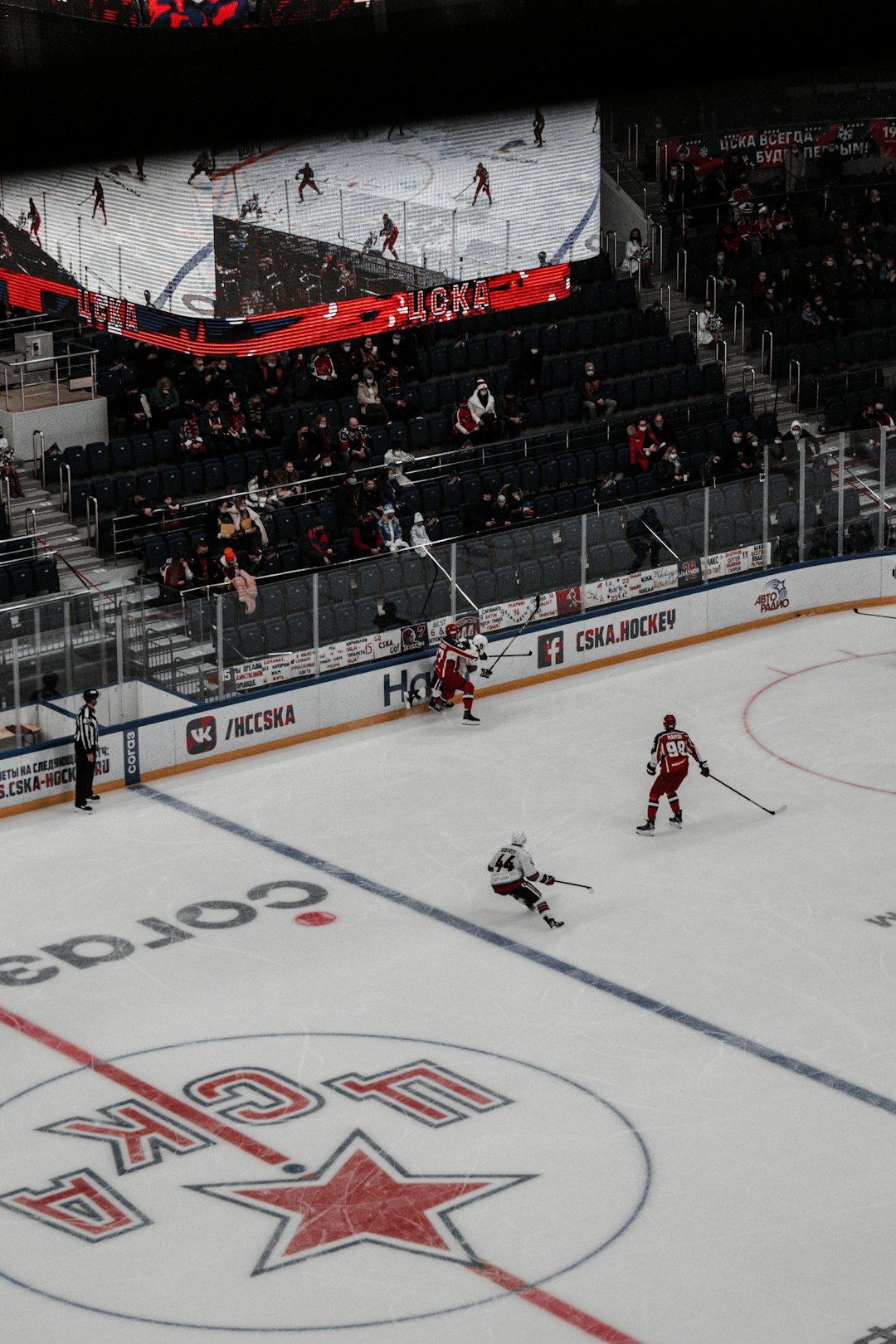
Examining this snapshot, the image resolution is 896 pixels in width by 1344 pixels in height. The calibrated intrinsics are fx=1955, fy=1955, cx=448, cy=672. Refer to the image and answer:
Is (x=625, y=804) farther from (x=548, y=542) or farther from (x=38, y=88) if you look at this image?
(x=38, y=88)

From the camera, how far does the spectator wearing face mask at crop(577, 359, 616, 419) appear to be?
26203 millimetres

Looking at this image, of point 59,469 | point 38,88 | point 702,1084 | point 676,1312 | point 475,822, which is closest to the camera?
point 38,88

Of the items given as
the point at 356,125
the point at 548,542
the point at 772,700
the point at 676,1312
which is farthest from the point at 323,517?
the point at 356,125

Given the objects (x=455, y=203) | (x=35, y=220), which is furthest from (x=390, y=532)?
(x=35, y=220)

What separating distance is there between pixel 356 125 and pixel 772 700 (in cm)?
1641

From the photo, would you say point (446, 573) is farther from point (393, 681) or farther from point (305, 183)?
point (305, 183)

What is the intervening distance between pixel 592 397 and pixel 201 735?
9.25m

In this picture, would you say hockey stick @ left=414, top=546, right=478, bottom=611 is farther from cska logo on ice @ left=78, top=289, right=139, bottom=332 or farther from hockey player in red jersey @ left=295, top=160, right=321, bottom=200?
hockey player in red jersey @ left=295, top=160, right=321, bottom=200

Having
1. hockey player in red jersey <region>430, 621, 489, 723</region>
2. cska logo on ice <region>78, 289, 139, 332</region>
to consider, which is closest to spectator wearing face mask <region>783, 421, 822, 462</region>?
hockey player in red jersey <region>430, 621, 489, 723</region>

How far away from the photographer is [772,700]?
2114 cm

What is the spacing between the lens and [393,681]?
20688 mm

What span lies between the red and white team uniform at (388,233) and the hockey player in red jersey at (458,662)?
187 inches

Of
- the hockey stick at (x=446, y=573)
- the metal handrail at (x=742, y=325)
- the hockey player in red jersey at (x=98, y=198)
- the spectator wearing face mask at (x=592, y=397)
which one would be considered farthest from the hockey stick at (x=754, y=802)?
the metal handrail at (x=742, y=325)

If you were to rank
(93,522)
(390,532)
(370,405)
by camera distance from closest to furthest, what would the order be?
(93,522)
(390,532)
(370,405)
